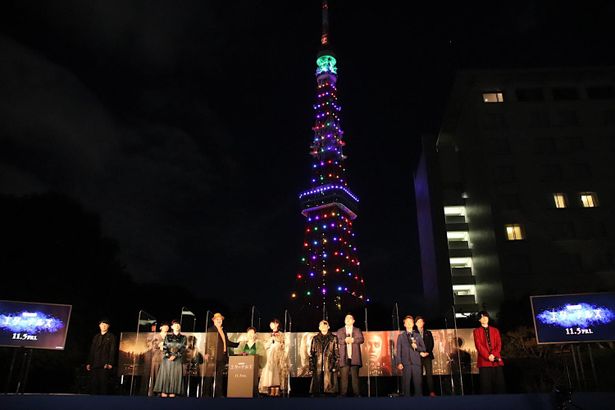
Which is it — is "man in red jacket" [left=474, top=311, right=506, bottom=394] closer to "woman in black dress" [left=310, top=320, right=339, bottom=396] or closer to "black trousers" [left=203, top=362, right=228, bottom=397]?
"woman in black dress" [left=310, top=320, right=339, bottom=396]

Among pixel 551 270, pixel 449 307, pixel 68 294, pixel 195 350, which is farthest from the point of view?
pixel 449 307

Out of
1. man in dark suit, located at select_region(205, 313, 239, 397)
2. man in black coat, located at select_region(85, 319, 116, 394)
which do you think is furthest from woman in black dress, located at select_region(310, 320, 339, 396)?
man in black coat, located at select_region(85, 319, 116, 394)

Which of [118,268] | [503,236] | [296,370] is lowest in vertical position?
[296,370]

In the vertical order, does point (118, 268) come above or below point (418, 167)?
below

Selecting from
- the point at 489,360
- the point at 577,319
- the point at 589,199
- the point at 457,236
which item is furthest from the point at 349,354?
the point at 457,236

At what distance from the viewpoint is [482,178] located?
3700cm

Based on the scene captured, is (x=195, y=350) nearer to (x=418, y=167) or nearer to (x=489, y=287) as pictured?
(x=489, y=287)

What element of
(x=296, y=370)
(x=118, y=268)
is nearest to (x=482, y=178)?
(x=118, y=268)

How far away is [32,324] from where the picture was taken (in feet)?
34.2

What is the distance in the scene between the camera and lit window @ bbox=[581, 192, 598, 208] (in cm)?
3378

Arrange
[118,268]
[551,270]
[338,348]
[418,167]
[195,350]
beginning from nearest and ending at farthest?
[338,348]
[195,350]
[118,268]
[551,270]
[418,167]

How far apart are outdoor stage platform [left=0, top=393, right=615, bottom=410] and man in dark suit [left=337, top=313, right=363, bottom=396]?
8.88ft

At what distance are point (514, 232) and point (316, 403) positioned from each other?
30.8 metres

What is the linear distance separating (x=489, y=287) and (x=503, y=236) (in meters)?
4.75
